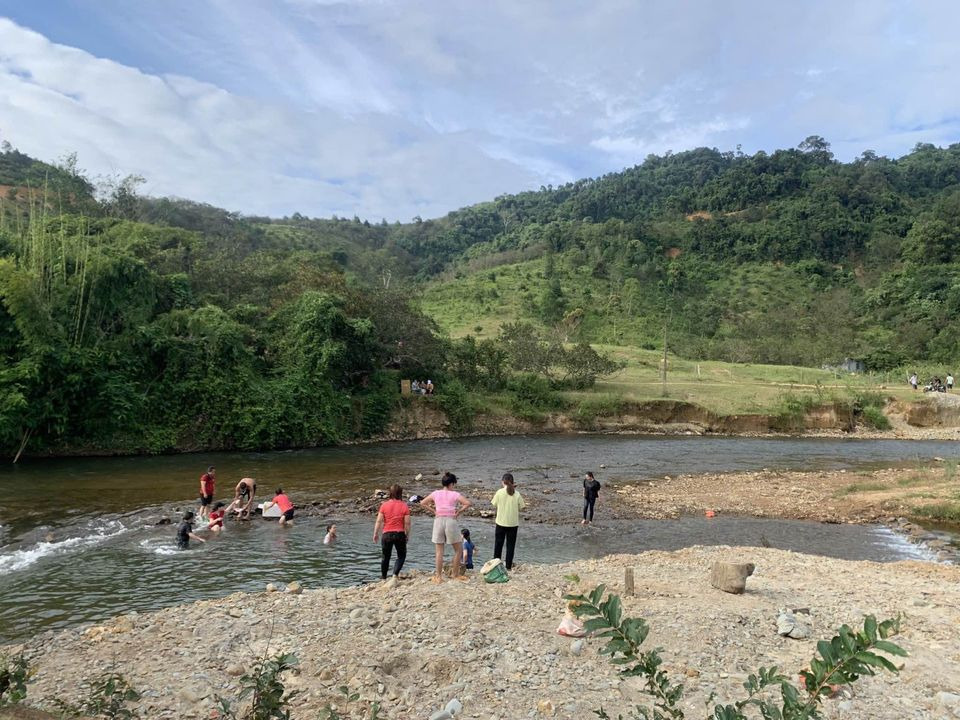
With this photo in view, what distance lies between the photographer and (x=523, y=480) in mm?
26844

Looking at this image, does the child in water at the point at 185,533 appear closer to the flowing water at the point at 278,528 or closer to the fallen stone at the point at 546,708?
the flowing water at the point at 278,528

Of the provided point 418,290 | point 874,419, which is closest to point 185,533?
point 874,419

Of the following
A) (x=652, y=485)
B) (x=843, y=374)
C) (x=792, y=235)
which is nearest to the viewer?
(x=652, y=485)

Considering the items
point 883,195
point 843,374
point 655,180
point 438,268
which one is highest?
point 655,180

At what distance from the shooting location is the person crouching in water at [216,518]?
18.0m

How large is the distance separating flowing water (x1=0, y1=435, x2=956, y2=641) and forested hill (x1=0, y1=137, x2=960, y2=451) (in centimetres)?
388

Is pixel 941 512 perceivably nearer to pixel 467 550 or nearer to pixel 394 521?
pixel 467 550

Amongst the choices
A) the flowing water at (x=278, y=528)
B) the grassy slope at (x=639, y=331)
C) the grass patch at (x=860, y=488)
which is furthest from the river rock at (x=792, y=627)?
the grassy slope at (x=639, y=331)

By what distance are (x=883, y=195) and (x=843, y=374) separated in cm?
7106

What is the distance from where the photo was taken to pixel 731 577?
11961mm

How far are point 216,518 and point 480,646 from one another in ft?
39.4

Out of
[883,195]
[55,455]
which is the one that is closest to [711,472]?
[55,455]

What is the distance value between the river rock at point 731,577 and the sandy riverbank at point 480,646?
0.24 meters

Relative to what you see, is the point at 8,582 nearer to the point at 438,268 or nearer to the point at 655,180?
the point at 438,268
